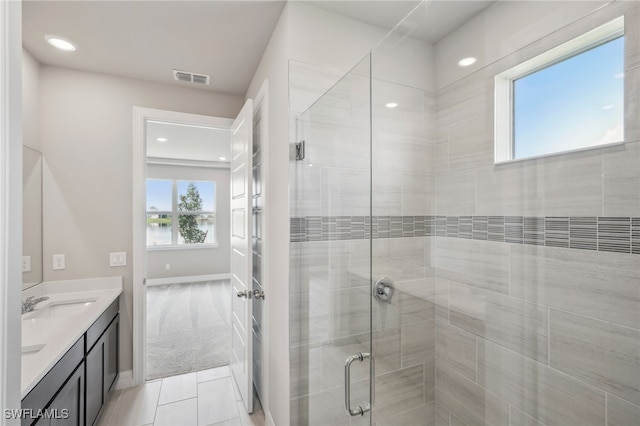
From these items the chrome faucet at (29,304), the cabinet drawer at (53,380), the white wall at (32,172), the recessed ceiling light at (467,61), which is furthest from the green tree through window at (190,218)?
the recessed ceiling light at (467,61)

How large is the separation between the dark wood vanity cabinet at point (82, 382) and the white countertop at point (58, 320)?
2.0 inches

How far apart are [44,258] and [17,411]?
2153 millimetres

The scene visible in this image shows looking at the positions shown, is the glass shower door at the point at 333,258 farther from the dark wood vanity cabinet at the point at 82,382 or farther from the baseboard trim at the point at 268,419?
the dark wood vanity cabinet at the point at 82,382

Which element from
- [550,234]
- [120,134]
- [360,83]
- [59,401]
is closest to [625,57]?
[550,234]

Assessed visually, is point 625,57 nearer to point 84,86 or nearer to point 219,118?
point 219,118

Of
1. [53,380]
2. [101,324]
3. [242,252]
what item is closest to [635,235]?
[242,252]

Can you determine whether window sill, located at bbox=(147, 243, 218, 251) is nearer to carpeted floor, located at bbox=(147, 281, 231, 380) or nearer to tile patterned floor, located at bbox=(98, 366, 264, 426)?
carpeted floor, located at bbox=(147, 281, 231, 380)

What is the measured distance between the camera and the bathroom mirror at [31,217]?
2035mm

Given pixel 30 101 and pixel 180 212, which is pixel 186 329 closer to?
pixel 30 101

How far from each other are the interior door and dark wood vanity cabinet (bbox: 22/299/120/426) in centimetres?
90

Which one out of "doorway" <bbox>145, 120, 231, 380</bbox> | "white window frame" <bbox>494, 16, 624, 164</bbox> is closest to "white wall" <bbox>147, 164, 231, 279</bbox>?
"doorway" <bbox>145, 120, 231, 380</bbox>

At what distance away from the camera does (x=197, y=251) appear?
6.48m

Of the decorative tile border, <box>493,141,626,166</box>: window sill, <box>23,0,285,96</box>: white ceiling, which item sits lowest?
the decorative tile border

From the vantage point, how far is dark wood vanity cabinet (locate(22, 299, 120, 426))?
4.02ft
